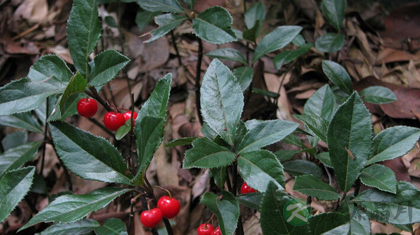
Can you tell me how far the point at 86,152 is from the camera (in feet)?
3.22

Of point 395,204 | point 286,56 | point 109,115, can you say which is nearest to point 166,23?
point 109,115

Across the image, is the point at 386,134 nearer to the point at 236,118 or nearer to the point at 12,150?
the point at 236,118

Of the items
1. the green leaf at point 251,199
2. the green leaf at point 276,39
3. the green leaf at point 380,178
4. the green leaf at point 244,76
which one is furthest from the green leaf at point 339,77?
the green leaf at point 251,199

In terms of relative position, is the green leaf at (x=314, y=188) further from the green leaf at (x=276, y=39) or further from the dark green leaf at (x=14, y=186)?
the dark green leaf at (x=14, y=186)

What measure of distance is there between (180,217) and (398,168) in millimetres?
935

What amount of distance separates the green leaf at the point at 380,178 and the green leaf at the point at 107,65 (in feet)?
2.38

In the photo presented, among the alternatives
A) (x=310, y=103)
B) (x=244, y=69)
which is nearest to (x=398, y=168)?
(x=310, y=103)

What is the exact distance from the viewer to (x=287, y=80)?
204cm

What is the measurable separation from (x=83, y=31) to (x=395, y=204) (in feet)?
3.26

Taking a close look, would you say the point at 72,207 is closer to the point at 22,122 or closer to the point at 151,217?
the point at 151,217

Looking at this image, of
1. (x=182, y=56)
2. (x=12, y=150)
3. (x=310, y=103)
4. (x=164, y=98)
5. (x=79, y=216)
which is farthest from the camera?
(x=182, y=56)

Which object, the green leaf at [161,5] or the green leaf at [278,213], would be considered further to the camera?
the green leaf at [161,5]

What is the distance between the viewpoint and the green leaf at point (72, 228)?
3.83 ft

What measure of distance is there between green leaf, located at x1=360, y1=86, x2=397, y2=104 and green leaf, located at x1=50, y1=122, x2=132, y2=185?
1102 mm
